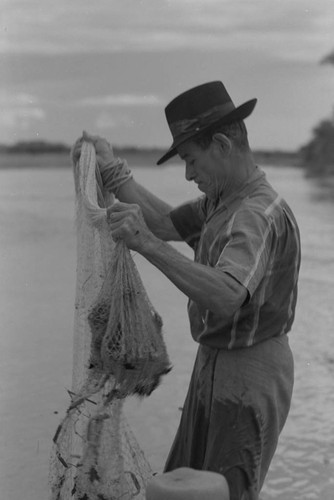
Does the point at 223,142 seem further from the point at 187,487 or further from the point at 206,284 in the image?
the point at 187,487

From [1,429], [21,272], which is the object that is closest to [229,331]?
[1,429]

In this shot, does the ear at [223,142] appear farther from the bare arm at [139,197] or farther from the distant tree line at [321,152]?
the distant tree line at [321,152]

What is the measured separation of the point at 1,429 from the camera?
5.34 meters

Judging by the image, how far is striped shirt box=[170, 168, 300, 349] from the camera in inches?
107

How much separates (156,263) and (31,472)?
239 centimetres

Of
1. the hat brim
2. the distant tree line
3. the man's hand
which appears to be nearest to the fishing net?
the man's hand

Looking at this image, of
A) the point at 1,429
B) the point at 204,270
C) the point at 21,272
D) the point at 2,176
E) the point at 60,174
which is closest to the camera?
the point at 204,270

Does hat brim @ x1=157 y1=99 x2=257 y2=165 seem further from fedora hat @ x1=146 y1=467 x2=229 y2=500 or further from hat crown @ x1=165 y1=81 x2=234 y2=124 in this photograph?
fedora hat @ x1=146 y1=467 x2=229 y2=500

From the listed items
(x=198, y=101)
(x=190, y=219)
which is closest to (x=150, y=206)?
(x=190, y=219)

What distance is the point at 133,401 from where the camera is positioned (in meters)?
5.84

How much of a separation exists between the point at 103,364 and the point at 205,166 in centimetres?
68

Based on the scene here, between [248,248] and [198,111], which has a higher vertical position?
[198,111]

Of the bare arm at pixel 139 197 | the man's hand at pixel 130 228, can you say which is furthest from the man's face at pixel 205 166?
the bare arm at pixel 139 197

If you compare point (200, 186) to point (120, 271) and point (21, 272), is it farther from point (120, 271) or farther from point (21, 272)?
point (21, 272)
